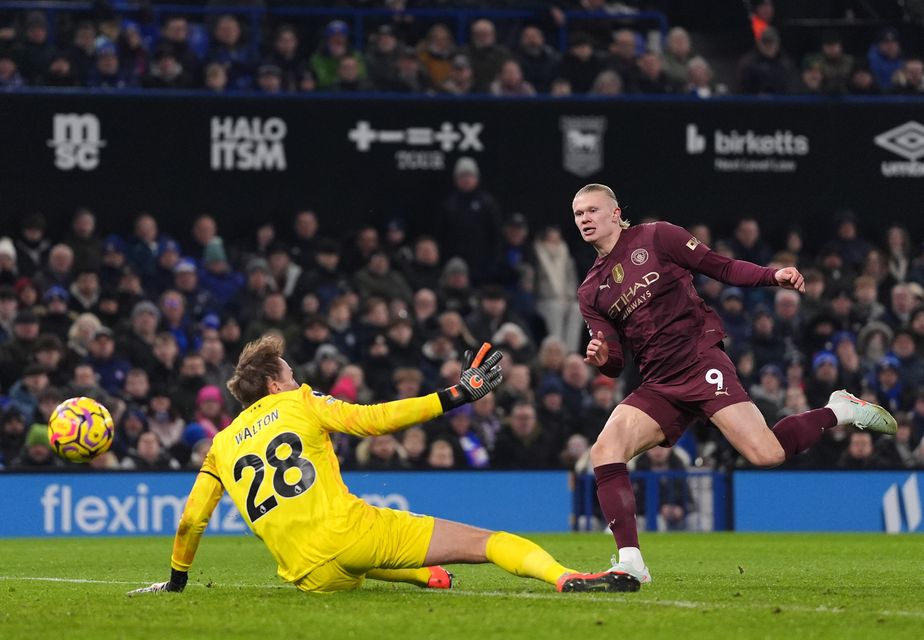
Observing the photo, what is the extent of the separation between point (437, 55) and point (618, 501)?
1197 cm

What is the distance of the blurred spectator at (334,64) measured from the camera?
63.6ft

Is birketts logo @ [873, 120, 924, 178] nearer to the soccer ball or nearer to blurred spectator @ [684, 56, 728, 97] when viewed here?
blurred spectator @ [684, 56, 728, 97]

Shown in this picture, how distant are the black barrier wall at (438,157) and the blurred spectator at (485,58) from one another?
260 millimetres

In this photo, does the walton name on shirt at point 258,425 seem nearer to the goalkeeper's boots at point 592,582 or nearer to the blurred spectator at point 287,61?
the goalkeeper's boots at point 592,582

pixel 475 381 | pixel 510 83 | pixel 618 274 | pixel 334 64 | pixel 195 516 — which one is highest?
pixel 334 64

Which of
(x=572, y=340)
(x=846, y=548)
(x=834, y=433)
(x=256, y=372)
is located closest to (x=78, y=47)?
(x=572, y=340)

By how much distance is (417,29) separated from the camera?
20094mm

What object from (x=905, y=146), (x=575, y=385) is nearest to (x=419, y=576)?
(x=575, y=385)

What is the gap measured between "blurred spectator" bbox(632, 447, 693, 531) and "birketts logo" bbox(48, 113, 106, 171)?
736cm

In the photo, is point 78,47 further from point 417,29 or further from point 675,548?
point 675,548

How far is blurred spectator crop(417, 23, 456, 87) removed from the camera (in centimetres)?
1962

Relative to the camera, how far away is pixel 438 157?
65.9 feet

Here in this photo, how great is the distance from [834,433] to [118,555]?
7.86m

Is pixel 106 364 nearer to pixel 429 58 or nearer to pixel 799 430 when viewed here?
pixel 429 58
